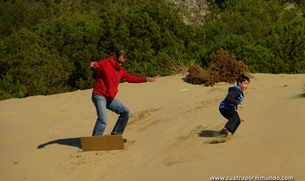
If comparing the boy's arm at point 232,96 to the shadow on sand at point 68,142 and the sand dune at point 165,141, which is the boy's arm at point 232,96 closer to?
the sand dune at point 165,141

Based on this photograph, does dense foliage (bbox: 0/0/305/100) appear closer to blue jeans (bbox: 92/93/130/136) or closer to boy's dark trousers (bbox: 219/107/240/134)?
blue jeans (bbox: 92/93/130/136)

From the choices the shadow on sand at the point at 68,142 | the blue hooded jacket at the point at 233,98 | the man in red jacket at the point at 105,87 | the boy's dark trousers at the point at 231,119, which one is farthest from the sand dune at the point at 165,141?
the man in red jacket at the point at 105,87

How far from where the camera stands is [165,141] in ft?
25.4

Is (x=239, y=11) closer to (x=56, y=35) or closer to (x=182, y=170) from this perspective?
(x=56, y=35)

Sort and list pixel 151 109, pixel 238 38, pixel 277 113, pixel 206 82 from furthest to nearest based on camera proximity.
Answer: pixel 238 38 < pixel 206 82 < pixel 151 109 < pixel 277 113

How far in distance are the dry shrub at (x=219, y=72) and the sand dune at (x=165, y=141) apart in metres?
1.02

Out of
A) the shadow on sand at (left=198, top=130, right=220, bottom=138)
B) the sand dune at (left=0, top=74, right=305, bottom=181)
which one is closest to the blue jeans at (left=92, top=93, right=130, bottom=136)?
the sand dune at (left=0, top=74, right=305, bottom=181)

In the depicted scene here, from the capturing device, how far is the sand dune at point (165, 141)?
18.8ft

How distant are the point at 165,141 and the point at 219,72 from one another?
6.88 m

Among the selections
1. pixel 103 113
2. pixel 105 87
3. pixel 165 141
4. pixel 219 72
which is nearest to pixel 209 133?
pixel 165 141

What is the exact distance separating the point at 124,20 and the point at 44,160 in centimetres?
1912

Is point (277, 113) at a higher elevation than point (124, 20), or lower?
higher

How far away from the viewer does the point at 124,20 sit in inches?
1043

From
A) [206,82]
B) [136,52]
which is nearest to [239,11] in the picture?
[136,52]
